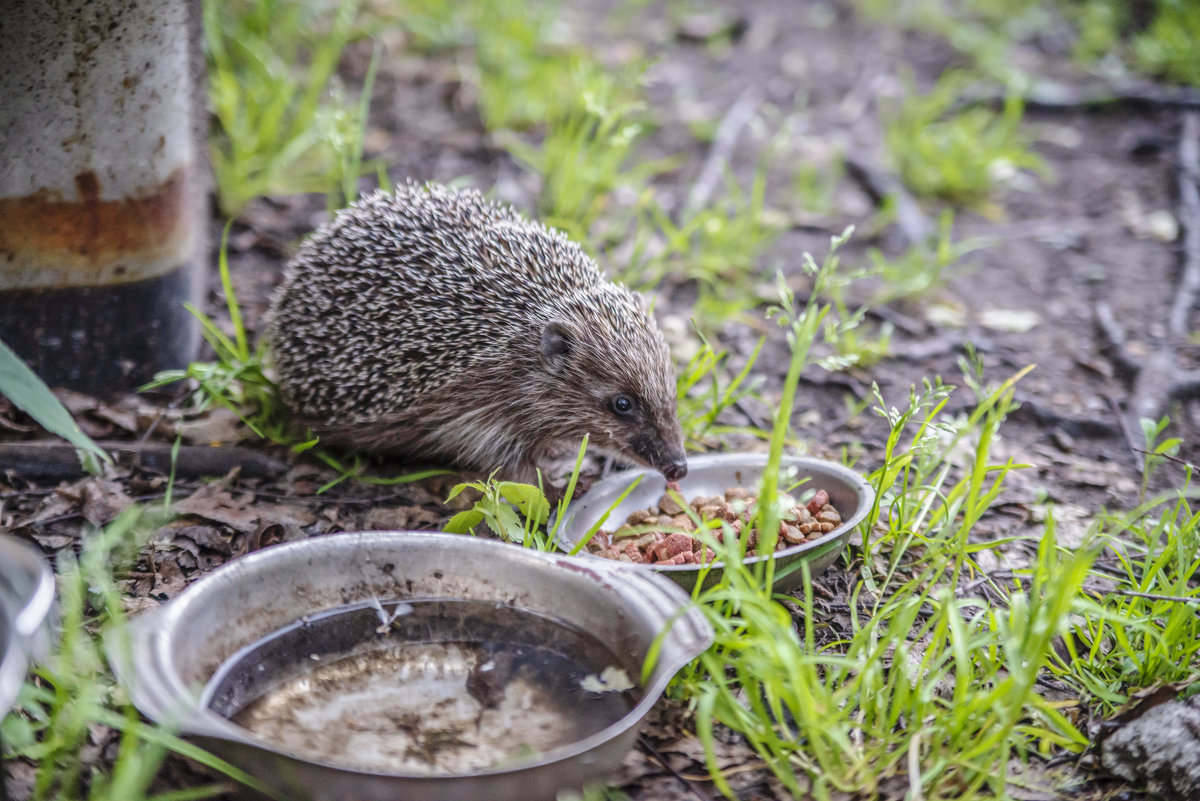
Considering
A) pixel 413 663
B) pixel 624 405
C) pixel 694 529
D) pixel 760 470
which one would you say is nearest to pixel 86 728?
pixel 413 663

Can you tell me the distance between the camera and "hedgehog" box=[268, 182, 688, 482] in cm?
421

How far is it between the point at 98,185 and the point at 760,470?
2916 mm

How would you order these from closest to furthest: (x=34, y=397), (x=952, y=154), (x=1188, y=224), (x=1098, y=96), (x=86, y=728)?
(x=86, y=728) → (x=34, y=397) → (x=1188, y=224) → (x=952, y=154) → (x=1098, y=96)

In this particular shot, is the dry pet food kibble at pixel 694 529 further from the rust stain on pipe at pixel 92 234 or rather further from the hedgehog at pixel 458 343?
the rust stain on pipe at pixel 92 234

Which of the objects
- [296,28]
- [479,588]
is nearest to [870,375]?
[479,588]

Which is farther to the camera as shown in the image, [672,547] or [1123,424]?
[1123,424]

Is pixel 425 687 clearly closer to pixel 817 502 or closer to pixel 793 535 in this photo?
pixel 793 535

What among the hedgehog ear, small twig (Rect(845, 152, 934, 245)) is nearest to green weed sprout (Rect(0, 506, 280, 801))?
the hedgehog ear

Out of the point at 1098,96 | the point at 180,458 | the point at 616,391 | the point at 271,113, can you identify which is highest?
the point at 271,113

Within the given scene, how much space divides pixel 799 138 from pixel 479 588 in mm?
6090

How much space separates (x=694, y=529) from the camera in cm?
364

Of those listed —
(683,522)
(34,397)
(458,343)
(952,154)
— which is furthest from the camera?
(952,154)

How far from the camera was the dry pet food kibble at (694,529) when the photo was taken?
347 centimetres

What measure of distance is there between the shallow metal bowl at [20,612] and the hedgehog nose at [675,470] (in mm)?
2275
